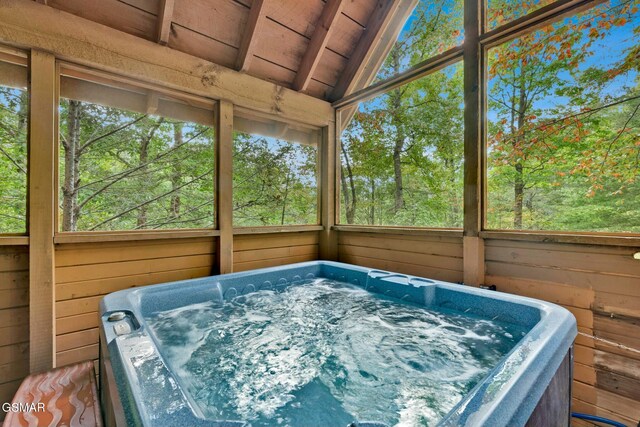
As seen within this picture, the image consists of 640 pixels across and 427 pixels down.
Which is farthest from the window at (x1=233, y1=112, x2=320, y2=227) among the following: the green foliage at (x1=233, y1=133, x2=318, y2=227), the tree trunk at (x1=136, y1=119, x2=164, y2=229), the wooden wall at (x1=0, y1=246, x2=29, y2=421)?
the wooden wall at (x1=0, y1=246, x2=29, y2=421)

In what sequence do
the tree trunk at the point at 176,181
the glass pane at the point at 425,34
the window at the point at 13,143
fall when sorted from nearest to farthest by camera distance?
the window at the point at 13,143 < the tree trunk at the point at 176,181 < the glass pane at the point at 425,34

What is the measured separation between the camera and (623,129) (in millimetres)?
1792

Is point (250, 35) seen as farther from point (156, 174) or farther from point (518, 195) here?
point (518, 195)

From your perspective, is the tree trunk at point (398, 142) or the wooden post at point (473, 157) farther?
the tree trunk at point (398, 142)

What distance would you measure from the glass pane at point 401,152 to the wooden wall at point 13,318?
2812 mm

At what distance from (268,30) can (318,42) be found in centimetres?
47

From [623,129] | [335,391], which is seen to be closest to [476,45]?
[623,129]

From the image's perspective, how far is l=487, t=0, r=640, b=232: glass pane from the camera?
1.82 metres

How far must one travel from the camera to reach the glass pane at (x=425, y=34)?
3010mm

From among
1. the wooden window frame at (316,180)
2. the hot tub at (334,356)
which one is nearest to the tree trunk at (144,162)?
the wooden window frame at (316,180)

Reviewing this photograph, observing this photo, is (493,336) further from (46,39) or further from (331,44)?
(46,39)

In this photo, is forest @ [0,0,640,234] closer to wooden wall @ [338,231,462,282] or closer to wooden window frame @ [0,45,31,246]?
wooden window frame @ [0,45,31,246]

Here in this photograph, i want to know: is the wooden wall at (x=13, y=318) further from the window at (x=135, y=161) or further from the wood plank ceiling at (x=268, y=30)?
the wood plank ceiling at (x=268, y=30)

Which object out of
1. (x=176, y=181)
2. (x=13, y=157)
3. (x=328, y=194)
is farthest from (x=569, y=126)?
(x=13, y=157)
